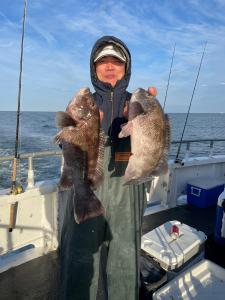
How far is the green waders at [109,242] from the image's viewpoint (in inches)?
112

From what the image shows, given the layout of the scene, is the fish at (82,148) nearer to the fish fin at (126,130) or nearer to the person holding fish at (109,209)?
the fish fin at (126,130)

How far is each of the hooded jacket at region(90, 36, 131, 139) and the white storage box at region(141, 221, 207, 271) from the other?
7.10 ft

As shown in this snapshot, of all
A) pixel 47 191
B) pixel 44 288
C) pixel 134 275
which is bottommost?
pixel 44 288

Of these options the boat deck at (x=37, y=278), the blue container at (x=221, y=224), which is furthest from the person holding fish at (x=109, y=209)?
the blue container at (x=221, y=224)

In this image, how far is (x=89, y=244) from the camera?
2.84 metres

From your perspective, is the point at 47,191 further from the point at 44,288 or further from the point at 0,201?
the point at 44,288

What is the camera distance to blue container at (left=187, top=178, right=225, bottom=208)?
704cm

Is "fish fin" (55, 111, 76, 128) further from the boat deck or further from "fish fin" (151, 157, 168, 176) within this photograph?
the boat deck

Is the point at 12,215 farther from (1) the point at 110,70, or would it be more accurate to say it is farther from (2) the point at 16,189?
(1) the point at 110,70

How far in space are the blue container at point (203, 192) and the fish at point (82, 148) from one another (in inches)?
201

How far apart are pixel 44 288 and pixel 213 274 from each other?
2.21m

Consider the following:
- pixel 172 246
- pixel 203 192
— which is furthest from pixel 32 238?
pixel 203 192

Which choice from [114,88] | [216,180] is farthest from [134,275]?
[216,180]

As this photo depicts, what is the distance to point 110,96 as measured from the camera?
9.45 ft
